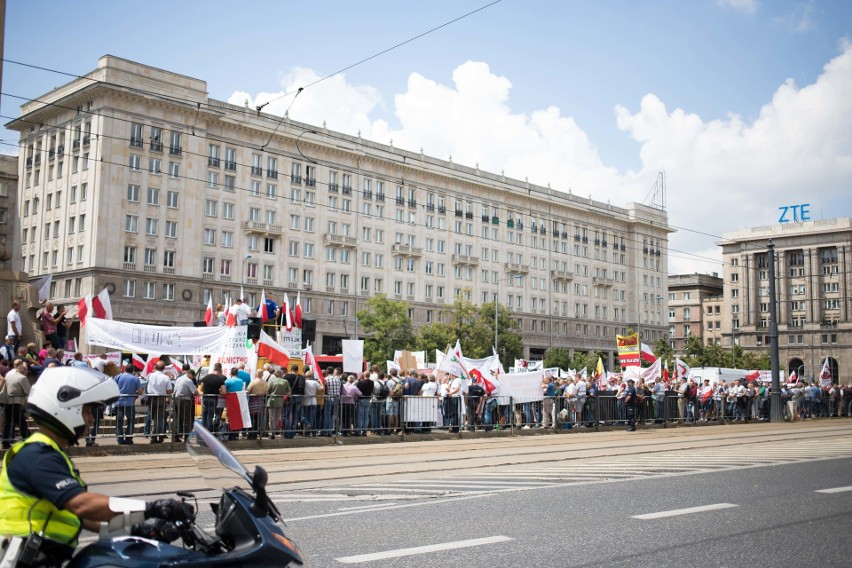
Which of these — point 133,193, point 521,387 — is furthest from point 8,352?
point 133,193

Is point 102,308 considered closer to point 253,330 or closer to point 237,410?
point 253,330

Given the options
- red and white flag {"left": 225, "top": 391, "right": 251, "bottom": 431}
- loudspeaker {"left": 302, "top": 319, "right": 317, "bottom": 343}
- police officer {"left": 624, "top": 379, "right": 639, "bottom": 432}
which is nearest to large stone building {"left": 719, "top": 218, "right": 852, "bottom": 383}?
police officer {"left": 624, "top": 379, "right": 639, "bottom": 432}

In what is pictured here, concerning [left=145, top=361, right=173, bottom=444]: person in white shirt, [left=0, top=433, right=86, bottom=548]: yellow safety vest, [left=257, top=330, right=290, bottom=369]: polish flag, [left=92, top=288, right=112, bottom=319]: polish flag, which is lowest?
[left=145, top=361, right=173, bottom=444]: person in white shirt

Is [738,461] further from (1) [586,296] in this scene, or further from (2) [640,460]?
(1) [586,296]

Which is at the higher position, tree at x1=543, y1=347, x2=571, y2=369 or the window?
the window

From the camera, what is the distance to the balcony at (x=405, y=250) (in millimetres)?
87125

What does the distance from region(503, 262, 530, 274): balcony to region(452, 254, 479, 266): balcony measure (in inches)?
196

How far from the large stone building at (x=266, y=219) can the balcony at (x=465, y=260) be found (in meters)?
0.24

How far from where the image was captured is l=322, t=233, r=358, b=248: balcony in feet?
A: 268

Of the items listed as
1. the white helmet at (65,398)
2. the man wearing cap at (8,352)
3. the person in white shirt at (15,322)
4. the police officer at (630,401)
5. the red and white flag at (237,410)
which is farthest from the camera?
the police officer at (630,401)

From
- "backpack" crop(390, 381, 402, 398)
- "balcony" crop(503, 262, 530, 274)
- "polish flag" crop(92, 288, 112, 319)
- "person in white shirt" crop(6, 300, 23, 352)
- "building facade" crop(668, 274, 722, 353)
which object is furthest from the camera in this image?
"building facade" crop(668, 274, 722, 353)

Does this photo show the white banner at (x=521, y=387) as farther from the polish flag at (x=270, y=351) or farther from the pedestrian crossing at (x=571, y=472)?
the pedestrian crossing at (x=571, y=472)

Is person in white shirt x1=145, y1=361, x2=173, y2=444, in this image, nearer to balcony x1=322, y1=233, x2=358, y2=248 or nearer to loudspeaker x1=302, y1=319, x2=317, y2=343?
loudspeaker x1=302, y1=319, x2=317, y2=343

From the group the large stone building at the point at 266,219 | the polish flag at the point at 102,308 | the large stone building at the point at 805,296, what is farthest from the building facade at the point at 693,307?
the polish flag at the point at 102,308
